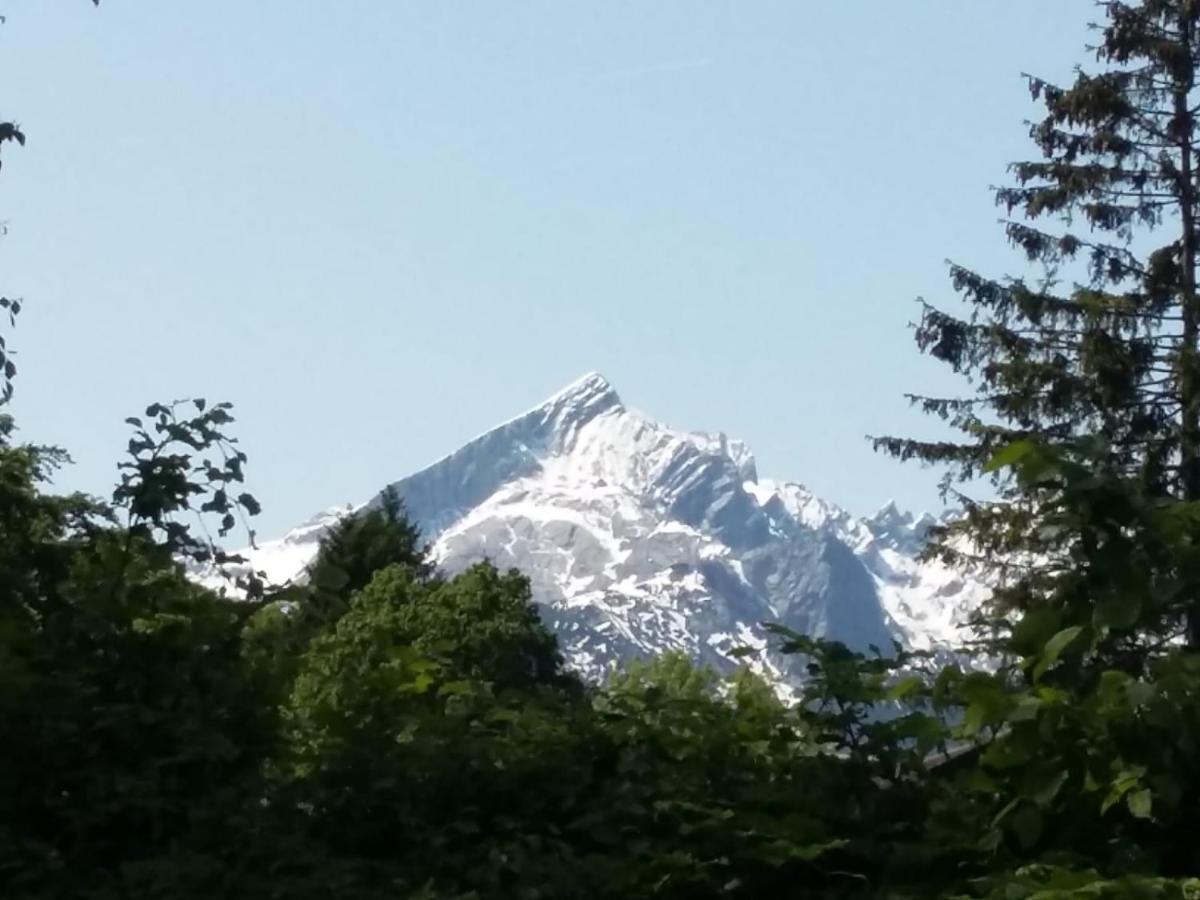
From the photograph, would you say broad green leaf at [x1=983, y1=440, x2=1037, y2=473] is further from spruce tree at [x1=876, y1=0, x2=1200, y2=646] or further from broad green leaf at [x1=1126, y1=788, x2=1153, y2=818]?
spruce tree at [x1=876, y1=0, x2=1200, y2=646]

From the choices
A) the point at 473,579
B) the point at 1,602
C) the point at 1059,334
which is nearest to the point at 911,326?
the point at 1059,334

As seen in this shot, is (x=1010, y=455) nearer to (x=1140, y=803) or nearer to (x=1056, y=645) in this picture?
(x=1056, y=645)

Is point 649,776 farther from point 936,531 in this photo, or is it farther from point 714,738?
point 936,531

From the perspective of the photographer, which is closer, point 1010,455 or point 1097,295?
point 1010,455

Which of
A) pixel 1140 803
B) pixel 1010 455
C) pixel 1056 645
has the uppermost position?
pixel 1010 455

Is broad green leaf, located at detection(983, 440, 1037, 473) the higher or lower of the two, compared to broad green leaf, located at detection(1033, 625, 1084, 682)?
higher

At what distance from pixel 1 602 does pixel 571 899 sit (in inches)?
76.2

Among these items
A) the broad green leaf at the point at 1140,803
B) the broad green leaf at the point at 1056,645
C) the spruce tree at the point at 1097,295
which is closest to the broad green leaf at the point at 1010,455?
the broad green leaf at the point at 1056,645

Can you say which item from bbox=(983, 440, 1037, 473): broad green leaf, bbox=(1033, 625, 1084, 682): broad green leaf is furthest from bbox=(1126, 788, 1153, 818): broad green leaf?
bbox=(983, 440, 1037, 473): broad green leaf

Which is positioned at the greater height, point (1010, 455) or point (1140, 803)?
point (1010, 455)

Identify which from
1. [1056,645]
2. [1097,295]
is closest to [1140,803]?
[1056,645]

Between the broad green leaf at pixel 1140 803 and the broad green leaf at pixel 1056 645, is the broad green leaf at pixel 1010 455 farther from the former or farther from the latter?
the broad green leaf at pixel 1140 803

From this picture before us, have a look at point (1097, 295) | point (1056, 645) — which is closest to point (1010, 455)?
point (1056, 645)

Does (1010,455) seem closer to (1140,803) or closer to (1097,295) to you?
(1140,803)
